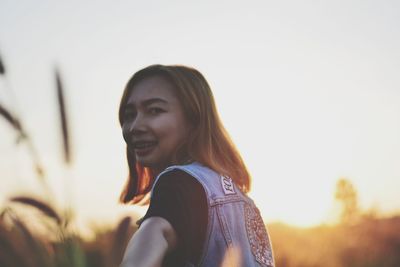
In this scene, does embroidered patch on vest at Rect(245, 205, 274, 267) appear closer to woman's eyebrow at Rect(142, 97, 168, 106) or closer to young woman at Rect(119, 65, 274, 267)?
young woman at Rect(119, 65, 274, 267)

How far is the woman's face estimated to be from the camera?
76.9 inches

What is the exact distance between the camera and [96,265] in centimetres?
127

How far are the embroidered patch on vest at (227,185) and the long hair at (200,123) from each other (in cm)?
5

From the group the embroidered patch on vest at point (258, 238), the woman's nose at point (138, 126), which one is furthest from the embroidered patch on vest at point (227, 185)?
the woman's nose at point (138, 126)

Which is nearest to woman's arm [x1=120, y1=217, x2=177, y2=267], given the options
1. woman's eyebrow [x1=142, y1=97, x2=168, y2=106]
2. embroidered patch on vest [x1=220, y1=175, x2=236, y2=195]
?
embroidered patch on vest [x1=220, y1=175, x2=236, y2=195]

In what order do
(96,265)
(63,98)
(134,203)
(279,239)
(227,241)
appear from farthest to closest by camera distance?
(279,239), (134,203), (227,241), (96,265), (63,98)

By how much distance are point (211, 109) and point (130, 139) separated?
395mm

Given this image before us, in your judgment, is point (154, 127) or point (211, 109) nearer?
point (154, 127)

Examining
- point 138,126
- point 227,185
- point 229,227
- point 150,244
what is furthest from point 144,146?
point 150,244

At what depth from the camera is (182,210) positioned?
143 cm

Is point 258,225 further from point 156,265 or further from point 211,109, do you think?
point 156,265

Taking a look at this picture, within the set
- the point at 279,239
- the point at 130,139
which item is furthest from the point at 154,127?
the point at 279,239

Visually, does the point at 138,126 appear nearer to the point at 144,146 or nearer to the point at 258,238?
the point at 144,146

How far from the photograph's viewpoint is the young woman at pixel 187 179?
1388 millimetres
